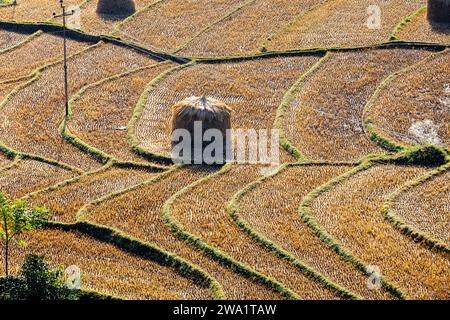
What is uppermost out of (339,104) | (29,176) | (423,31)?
(423,31)

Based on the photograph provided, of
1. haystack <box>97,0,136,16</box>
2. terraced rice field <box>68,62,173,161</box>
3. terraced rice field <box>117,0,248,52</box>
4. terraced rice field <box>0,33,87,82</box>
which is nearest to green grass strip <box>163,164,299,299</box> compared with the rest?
terraced rice field <box>68,62,173,161</box>

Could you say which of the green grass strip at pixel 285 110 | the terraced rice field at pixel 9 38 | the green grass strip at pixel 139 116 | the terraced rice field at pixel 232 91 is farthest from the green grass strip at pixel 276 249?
the terraced rice field at pixel 9 38

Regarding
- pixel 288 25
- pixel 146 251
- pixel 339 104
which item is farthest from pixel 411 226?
pixel 288 25

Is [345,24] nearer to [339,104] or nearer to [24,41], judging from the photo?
[339,104]

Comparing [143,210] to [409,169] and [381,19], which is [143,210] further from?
[381,19]

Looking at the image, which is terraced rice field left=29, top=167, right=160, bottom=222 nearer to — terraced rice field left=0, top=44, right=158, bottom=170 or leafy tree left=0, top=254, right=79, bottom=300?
terraced rice field left=0, top=44, right=158, bottom=170

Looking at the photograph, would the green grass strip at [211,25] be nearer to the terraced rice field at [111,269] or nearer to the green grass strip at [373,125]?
the green grass strip at [373,125]
